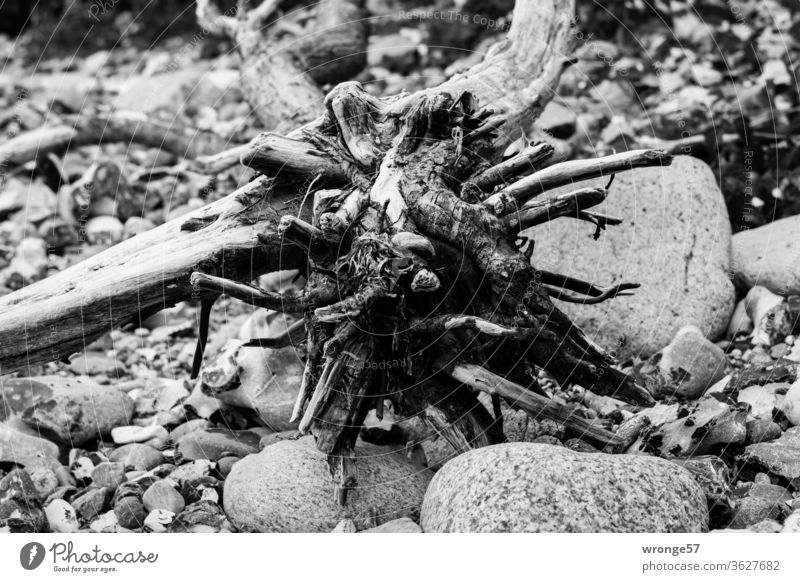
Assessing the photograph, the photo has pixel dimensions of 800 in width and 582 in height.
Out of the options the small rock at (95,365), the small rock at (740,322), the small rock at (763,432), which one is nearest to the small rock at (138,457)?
the small rock at (95,365)

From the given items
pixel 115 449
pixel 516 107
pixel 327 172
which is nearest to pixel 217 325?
pixel 115 449

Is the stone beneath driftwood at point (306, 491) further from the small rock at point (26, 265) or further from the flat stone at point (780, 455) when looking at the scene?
the small rock at point (26, 265)

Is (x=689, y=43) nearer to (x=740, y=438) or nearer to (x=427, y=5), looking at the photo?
(x=427, y=5)

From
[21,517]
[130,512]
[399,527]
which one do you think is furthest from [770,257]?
[21,517]

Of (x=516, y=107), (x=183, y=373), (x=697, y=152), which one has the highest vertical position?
(x=516, y=107)

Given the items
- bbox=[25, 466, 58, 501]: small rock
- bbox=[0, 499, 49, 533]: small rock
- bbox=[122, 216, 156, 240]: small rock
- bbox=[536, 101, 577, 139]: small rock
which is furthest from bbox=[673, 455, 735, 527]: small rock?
bbox=[122, 216, 156, 240]: small rock

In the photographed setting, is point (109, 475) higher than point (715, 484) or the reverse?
the reverse

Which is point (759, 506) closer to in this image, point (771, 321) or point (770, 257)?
point (771, 321)
